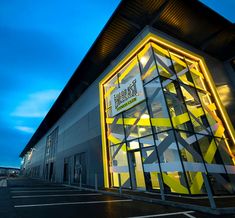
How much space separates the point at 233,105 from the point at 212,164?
236 inches

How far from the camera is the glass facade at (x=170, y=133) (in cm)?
700

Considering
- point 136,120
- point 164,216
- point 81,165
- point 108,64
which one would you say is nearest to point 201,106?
point 136,120

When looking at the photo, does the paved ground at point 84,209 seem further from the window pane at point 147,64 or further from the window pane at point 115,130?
the window pane at point 147,64

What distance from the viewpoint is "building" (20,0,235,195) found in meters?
7.38

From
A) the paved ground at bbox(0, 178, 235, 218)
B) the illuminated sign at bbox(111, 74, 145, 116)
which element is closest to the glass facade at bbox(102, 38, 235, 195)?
the illuminated sign at bbox(111, 74, 145, 116)

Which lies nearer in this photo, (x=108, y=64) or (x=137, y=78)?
(x=137, y=78)

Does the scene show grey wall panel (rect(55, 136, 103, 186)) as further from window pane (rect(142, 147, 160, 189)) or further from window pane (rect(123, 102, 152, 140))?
window pane (rect(142, 147, 160, 189))

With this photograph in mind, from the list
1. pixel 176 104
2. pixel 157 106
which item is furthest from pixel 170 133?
pixel 176 104

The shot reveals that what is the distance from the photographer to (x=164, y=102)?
25.5 feet

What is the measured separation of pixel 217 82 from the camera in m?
11.4

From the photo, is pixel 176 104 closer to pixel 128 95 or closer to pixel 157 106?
pixel 157 106

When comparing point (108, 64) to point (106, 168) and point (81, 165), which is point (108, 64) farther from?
point (81, 165)

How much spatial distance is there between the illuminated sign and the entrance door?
2990 millimetres

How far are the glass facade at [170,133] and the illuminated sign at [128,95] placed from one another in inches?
10.8
